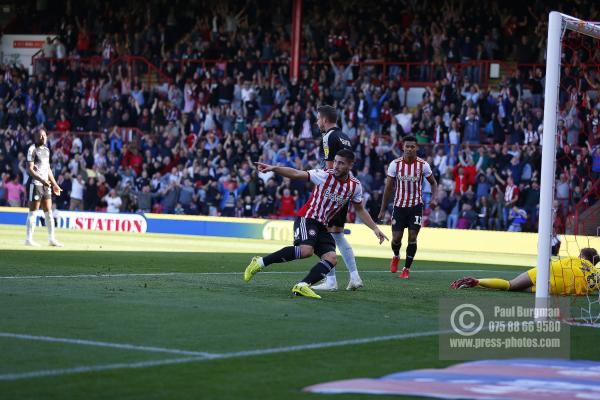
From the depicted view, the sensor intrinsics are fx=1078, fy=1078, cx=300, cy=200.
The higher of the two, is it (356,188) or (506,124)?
(506,124)

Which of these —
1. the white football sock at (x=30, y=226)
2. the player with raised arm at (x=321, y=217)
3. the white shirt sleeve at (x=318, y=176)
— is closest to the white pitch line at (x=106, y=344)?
the player with raised arm at (x=321, y=217)

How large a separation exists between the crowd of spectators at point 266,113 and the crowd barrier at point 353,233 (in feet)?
2.97

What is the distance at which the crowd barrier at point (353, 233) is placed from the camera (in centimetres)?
2445

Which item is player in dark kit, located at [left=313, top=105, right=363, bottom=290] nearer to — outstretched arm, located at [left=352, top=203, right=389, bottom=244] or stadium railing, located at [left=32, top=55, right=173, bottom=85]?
outstretched arm, located at [left=352, top=203, right=389, bottom=244]

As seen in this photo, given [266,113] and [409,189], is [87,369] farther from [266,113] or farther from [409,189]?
[266,113]

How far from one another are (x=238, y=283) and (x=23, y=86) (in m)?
26.8

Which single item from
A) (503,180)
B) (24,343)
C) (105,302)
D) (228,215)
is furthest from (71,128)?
(24,343)

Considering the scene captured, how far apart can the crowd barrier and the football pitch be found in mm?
7933

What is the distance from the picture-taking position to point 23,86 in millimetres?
38469

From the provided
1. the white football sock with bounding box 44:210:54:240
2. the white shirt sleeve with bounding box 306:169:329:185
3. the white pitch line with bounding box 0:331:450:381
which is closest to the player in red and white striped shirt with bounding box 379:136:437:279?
the white shirt sleeve with bounding box 306:169:329:185

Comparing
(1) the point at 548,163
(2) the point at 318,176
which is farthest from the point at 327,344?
(2) the point at 318,176

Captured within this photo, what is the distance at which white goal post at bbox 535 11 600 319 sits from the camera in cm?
1036

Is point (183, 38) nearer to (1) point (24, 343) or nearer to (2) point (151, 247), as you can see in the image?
(2) point (151, 247)

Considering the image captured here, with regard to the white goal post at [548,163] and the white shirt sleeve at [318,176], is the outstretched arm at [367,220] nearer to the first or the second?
the white shirt sleeve at [318,176]
